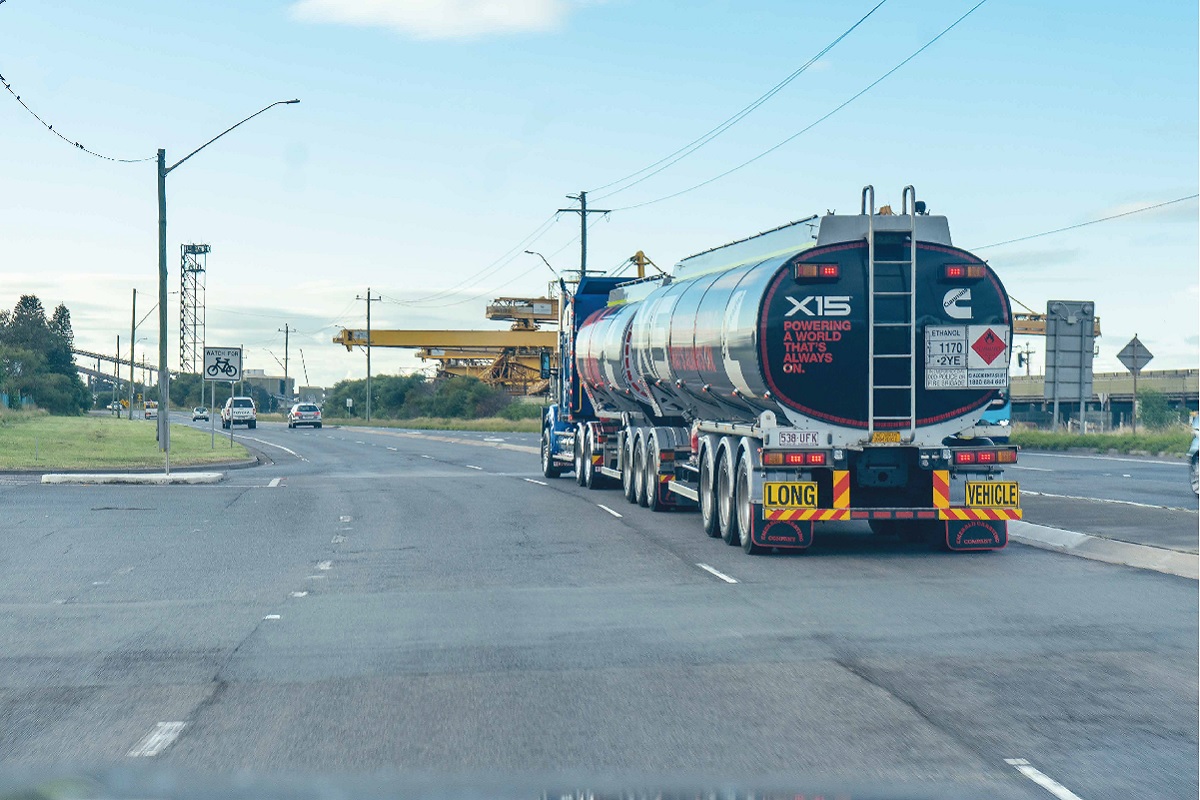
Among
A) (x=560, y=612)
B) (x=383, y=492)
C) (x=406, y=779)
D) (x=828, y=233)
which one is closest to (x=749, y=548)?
(x=828, y=233)

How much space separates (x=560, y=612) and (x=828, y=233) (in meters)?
6.01

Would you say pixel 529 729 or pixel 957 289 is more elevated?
pixel 957 289

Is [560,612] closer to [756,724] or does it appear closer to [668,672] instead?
[668,672]

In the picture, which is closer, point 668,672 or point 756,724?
point 756,724

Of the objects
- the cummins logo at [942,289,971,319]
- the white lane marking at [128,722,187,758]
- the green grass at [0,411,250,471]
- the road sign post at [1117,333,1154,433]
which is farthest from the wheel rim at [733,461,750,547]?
Result: the road sign post at [1117,333,1154,433]

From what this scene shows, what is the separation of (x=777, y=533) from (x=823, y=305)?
2626 mm

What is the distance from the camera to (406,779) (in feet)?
20.4

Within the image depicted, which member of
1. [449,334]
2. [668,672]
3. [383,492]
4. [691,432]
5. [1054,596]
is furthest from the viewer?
[449,334]

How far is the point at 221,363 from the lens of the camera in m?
38.2

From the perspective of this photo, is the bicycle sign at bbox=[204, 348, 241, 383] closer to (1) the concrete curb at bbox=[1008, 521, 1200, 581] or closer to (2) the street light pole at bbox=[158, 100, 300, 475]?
(2) the street light pole at bbox=[158, 100, 300, 475]

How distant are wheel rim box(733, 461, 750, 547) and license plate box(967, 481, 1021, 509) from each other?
2520mm

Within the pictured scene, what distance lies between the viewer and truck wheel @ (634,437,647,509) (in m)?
22.9

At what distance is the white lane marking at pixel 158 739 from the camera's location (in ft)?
22.1

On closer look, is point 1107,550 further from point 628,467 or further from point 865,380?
point 628,467
